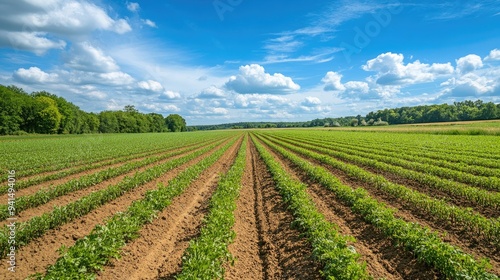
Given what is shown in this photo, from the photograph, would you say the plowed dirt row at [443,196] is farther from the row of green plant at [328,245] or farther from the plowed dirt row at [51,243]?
the plowed dirt row at [51,243]

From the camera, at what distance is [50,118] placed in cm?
8044

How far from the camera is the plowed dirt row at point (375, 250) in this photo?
643cm

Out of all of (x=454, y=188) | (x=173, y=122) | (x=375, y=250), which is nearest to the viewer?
(x=375, y=250)

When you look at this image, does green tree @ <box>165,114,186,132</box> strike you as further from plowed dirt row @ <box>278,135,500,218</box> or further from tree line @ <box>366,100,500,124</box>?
plowed dirt row @ <box>278,135,500,218</box>

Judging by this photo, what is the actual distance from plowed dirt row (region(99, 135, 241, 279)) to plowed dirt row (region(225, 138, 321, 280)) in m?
1.52

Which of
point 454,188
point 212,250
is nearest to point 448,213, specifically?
point 454,188

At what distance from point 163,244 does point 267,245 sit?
124 inches

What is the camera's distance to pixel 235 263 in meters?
7.20

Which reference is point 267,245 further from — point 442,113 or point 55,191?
point 442,113

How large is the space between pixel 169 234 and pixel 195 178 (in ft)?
27.0

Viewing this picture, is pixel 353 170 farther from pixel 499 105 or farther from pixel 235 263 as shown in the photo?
pixel 499 105

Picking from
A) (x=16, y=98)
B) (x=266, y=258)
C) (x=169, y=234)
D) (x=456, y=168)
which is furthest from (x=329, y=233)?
(x=16, y=98)

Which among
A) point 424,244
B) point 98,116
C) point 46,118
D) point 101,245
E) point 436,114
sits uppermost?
point 98,116

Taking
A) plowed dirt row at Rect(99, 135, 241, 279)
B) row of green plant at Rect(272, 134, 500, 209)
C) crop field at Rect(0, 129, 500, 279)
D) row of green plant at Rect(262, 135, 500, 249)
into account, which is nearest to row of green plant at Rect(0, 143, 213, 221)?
crop field at Rect(0, 129, 500, 279)
